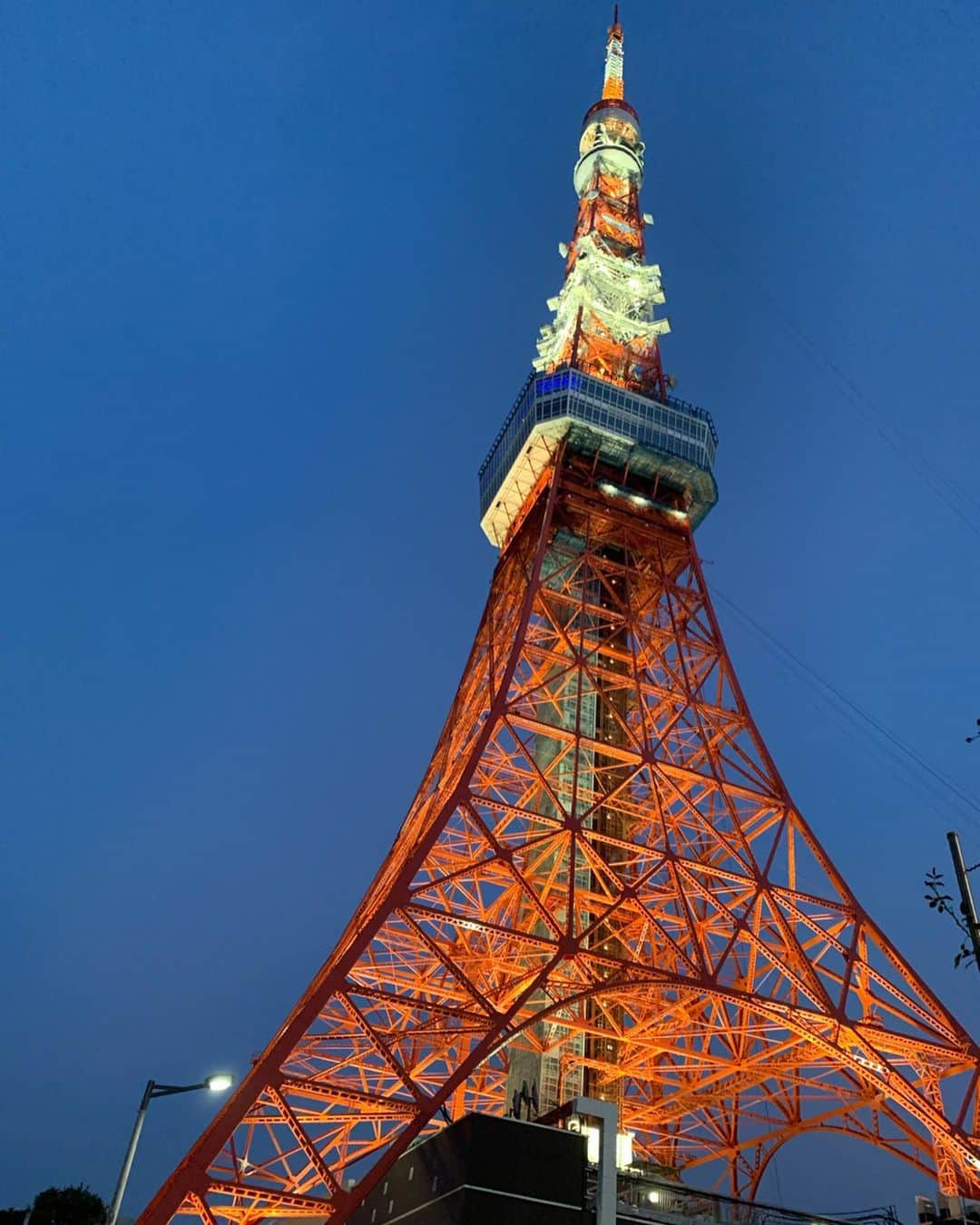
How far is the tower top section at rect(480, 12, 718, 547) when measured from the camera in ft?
93.6

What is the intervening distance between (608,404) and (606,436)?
1063mm

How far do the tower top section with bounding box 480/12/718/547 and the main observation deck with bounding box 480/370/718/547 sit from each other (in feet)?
0.10

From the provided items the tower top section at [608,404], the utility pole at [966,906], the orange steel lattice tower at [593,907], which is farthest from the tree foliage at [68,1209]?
the utility pole at [966,906]

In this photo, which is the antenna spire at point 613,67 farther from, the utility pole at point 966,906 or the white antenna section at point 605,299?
the utility pole at point 966,906

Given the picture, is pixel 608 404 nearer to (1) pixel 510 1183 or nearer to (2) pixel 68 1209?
(1) pixel 510 1183

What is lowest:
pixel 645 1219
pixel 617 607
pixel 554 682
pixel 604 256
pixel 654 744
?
pixel 645 1219

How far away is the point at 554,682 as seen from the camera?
28797 mm

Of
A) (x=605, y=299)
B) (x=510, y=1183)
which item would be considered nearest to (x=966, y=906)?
(x=510, y=1183)

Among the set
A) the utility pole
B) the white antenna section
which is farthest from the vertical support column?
the white antenna section

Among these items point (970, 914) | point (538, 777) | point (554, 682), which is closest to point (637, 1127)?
point (538, 777)

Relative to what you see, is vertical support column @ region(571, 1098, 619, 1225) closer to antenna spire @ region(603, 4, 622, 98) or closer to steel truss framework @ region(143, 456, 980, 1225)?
steel truss framework @ region(143, 456, 980, 1225)

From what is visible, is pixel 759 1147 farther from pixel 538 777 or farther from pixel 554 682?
pixel 554 682

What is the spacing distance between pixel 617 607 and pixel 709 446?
18.5 feet

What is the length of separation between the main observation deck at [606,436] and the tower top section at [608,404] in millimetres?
31
